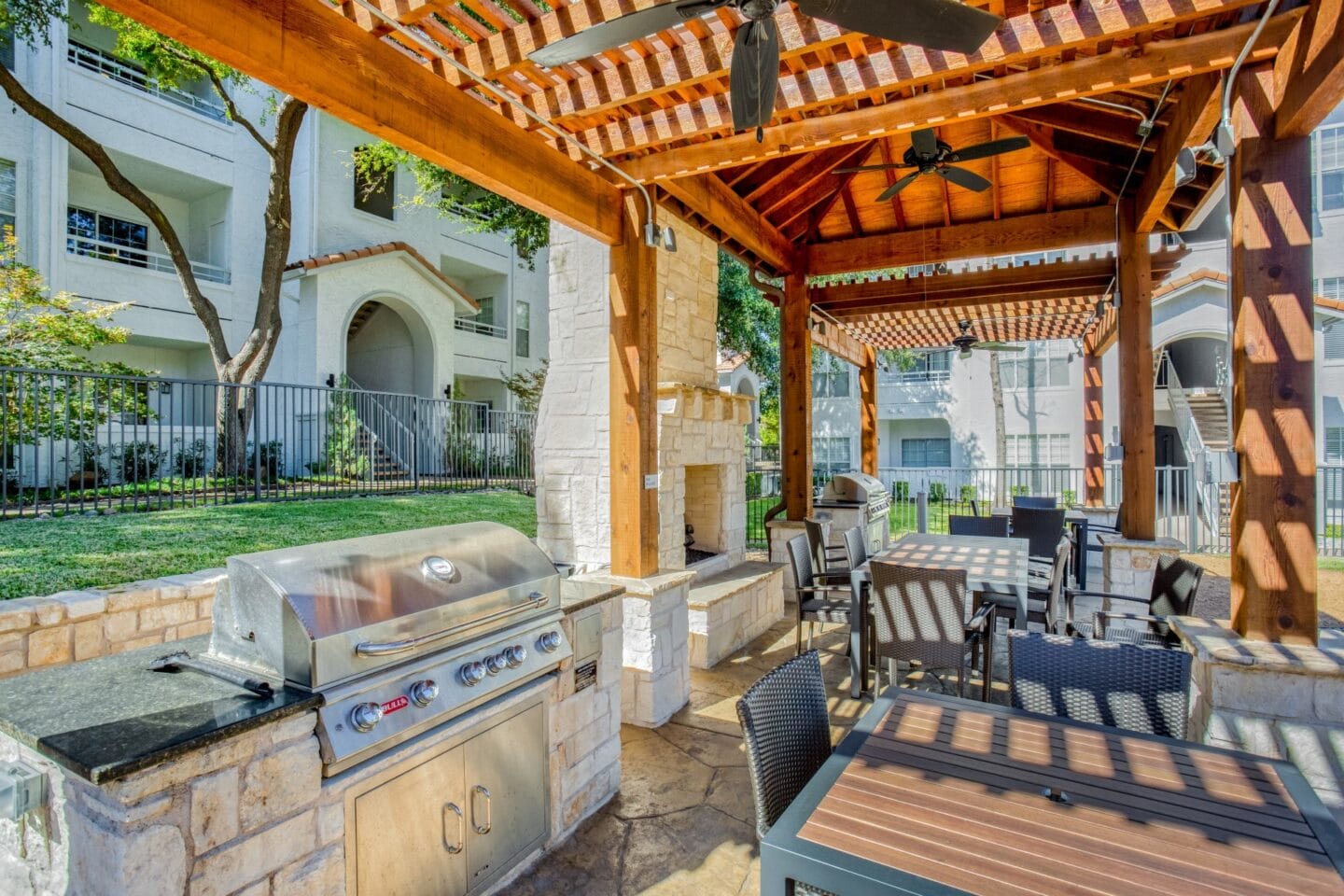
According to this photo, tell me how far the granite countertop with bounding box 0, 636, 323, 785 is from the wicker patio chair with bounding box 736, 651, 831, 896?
1.27 m

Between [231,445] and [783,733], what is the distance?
342 inches

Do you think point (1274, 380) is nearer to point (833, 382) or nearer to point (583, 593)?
point (583, 593)

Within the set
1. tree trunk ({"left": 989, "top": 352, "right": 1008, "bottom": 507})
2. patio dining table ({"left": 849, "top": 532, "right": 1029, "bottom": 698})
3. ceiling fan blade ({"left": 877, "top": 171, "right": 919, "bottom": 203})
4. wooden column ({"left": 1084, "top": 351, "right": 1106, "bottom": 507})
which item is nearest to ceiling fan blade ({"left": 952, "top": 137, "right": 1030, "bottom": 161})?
ceiling fan blade ({"left": 877, "top": 171, "right": 919, "bottom": 203})

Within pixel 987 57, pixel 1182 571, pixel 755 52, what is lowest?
pixel 1182 571

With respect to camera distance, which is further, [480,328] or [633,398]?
[480,328]

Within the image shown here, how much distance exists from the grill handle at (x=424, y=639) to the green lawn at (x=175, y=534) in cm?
302

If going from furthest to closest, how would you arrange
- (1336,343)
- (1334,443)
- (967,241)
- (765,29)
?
(1334,443) < (1336,343) < (967,241) < (765,29)

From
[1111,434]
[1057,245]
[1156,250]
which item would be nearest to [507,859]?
[1057,245]

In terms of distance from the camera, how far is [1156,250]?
6.26 metres

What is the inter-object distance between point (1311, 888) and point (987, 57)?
2.98 meters

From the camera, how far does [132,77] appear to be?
11.6 meters

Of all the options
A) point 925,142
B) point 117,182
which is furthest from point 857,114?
point 117,182

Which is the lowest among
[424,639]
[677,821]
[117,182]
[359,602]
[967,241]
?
[677,821]

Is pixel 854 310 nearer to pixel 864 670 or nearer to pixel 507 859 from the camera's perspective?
pixel 864 670
